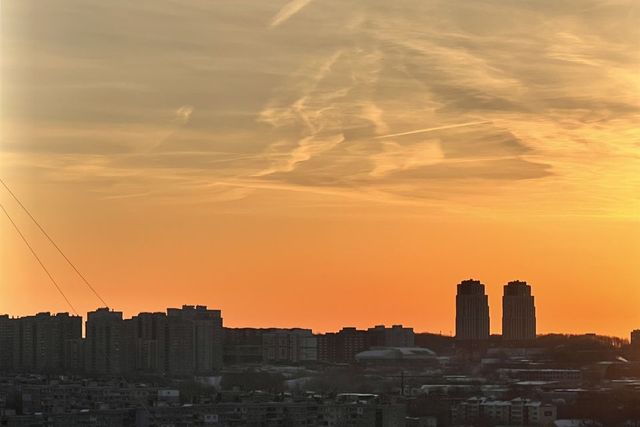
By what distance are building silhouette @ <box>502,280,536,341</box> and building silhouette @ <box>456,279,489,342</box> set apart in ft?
3.03

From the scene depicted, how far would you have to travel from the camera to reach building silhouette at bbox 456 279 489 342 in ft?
179

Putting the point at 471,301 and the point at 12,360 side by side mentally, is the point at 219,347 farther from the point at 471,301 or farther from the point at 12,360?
the point at 471,301

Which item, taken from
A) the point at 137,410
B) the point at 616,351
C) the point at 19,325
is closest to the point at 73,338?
the point at 19,325

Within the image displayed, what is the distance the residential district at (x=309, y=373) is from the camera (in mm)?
19062

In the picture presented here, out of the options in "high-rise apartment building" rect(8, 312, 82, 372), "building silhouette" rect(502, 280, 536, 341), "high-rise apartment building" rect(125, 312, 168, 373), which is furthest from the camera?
"building silhouette" rect(502, 280, 536, 341)

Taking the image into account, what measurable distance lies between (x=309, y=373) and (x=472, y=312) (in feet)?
64.0

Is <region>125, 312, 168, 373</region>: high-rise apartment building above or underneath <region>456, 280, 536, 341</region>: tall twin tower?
underneath

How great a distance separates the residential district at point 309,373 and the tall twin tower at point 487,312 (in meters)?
0.05

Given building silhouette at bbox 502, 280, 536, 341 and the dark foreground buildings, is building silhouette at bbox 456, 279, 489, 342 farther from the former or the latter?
the dark foreground buildings

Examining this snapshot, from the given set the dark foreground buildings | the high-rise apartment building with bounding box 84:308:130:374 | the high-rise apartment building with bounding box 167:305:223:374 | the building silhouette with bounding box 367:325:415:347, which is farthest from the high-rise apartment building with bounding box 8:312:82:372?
the building silhouette with bounding box 367:325:415:347

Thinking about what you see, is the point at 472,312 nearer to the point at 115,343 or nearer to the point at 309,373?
the point at 309,373

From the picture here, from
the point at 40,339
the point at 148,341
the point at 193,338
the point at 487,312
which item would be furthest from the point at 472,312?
the point at 40,339

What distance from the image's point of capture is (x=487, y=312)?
5619 cm

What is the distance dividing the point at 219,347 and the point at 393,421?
15414mm
